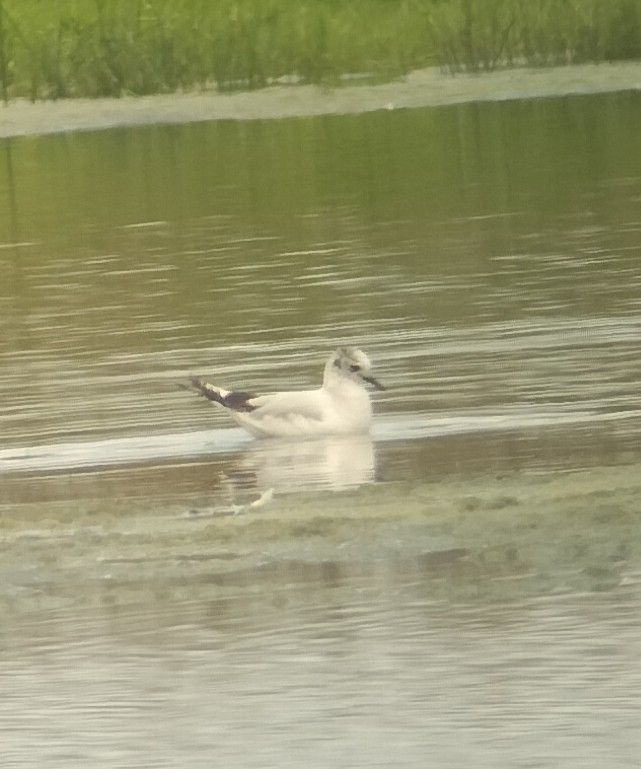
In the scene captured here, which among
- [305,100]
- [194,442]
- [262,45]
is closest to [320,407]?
[194,442]

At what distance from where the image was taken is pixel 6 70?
2389 centimetres

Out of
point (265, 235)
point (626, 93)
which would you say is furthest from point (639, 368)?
point (626, 93)

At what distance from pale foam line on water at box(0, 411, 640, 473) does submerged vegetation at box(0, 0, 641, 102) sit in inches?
576

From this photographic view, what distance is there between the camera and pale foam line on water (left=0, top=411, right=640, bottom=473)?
904 centimetres

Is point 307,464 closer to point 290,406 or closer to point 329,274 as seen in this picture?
point 290,406

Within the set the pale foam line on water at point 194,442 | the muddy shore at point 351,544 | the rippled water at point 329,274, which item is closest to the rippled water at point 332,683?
the muddy shore at point 351,544

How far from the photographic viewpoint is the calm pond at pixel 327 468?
235 inches

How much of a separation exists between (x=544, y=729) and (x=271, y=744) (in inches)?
22.9

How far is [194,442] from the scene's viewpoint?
9.51 metres

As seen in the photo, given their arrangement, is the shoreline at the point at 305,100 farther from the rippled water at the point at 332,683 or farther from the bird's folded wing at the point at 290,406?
the rippled water at the point at 332,683

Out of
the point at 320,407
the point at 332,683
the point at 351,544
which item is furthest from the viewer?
the point at 320,407

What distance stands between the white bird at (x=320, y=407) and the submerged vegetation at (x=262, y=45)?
14645 millimetres

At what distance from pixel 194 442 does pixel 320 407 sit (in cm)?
48

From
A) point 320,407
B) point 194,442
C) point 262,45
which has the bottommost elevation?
point 194,442
